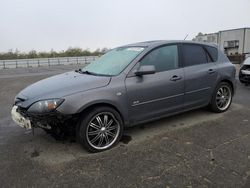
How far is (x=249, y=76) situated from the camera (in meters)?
8.06

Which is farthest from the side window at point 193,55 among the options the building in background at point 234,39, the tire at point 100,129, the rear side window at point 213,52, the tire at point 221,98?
the building in background at point 234,39

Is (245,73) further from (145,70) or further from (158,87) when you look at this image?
(145,70)

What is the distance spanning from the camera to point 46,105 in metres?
3.34

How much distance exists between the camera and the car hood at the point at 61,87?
3465mm

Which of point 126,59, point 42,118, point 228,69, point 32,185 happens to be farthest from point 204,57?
point 32,185

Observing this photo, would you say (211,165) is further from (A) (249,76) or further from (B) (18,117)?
(A) (249,76)

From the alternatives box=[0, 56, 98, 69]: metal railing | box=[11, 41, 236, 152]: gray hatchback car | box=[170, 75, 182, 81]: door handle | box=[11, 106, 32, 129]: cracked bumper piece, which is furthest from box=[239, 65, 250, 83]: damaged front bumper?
box=[0, 56, 98, 69]: metal railing

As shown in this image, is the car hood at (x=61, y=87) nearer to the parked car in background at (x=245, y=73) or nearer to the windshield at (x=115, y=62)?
the windshield at (x=115, y=62)

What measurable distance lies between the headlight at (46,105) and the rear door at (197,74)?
7.79 ft

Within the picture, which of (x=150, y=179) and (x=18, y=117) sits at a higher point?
(x=18, y=117)

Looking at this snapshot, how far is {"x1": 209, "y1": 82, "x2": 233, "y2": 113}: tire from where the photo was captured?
5.13 metres

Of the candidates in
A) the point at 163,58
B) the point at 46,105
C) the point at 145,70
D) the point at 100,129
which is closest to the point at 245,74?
the point at 163,58

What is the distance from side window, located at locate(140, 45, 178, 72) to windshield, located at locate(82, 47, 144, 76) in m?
0.20

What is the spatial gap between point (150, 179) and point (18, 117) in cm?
213
